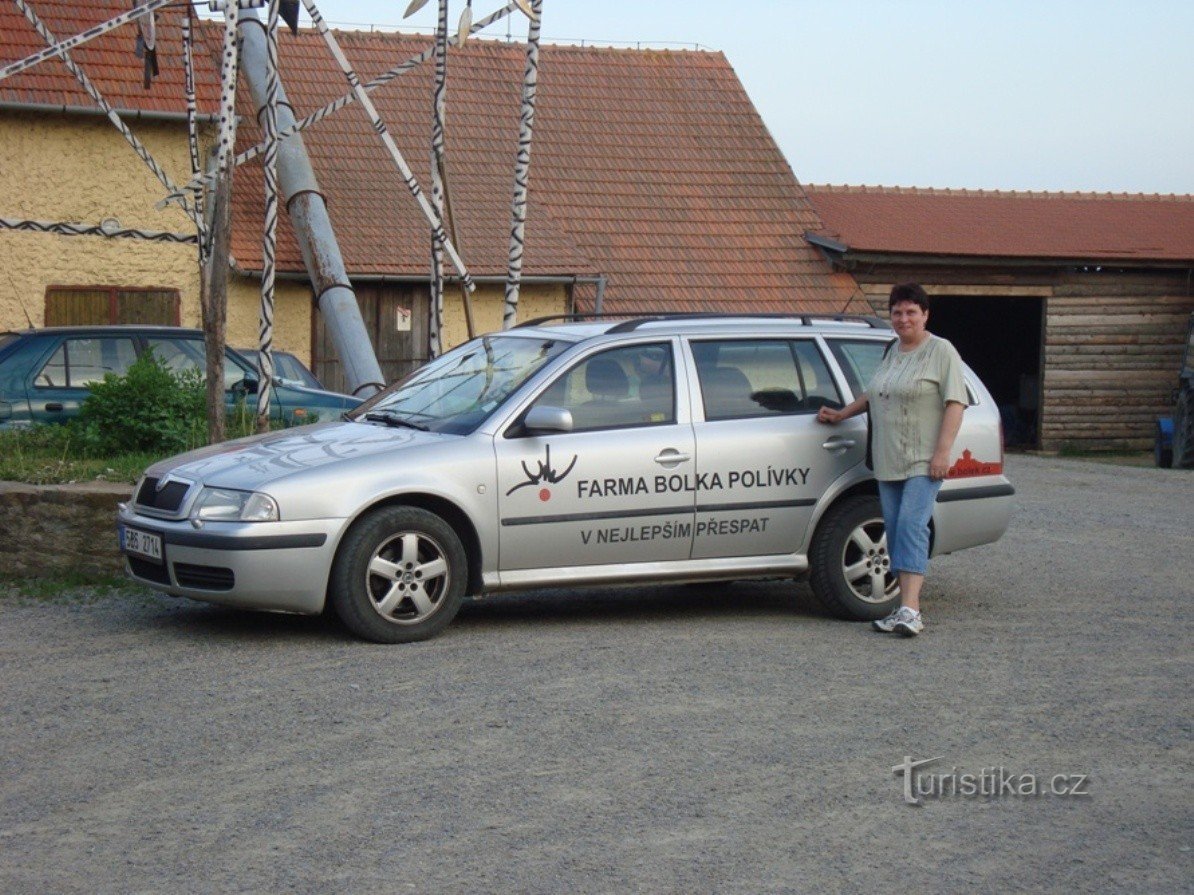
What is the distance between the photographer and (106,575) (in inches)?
404

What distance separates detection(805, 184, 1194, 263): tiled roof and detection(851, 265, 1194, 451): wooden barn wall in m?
0.51

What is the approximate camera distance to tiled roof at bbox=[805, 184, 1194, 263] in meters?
27.9

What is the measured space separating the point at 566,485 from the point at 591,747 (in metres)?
2.52

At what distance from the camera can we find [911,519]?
8.76m

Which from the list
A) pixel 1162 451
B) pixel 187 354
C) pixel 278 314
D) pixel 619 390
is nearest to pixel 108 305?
pixel 278 314

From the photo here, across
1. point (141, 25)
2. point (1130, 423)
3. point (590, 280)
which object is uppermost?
point (141, 25)

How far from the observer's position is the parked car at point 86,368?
14633 mm

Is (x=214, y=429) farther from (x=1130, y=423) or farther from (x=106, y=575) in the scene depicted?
(x=1130, y=423)

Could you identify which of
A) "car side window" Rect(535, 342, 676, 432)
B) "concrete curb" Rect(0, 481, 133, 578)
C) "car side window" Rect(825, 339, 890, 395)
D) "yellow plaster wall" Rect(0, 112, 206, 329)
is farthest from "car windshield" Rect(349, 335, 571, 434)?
"yellow plaster wall" Rect(0, 112, 206, 329)

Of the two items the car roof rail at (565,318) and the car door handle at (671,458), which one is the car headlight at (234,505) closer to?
the car door handle at (671,458)

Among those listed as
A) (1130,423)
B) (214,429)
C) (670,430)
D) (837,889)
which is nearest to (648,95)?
(1130,423)

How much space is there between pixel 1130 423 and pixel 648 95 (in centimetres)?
981

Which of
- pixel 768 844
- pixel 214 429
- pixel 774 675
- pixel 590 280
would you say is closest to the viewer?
pixel 768 844

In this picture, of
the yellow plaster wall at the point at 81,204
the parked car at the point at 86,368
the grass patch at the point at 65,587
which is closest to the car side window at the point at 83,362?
the parked car at the point at 86,368
